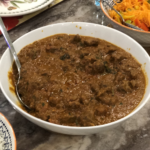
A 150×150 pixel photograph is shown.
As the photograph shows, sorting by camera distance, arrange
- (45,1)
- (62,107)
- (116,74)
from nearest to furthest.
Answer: (62,107)
(116,74)
(45,1)

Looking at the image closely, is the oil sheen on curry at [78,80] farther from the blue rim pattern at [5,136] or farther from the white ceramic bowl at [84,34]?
the blue rim pattern at [5,136]

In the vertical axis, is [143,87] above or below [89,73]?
below

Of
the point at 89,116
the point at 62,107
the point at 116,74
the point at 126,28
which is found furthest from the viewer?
the point at 126,28

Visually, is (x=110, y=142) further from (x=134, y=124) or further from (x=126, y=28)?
(x=126, y=28)

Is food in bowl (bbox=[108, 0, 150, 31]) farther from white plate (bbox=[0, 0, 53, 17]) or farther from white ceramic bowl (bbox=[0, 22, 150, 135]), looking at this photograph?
white plate (bbox=[0, 0, 53, 17])

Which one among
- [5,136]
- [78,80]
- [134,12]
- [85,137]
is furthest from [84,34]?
[5,136]

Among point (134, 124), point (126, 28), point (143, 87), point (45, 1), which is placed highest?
point (45, 1)

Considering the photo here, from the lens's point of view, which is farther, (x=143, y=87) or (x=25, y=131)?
(x=143, y=87)

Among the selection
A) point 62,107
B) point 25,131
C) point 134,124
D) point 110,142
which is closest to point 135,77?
point 134,124
